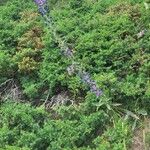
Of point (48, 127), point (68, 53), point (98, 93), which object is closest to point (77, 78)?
point (68, 53)

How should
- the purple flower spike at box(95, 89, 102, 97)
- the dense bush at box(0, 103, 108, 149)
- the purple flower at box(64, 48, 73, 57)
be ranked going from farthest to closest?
the purple flower at box(64, 48, 73, 57)
the purple flower spike at box(95, 89, 102, 97)
the dense bush at box(0, 103, 108, 149)

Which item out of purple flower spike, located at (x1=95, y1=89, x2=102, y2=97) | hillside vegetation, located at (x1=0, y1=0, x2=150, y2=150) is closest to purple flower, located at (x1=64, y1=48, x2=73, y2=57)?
hillside vegetation, located at (x1=0, y1=0, x2=150, y2=150)

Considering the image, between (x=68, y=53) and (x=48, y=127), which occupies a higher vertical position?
(x=68, y=53)

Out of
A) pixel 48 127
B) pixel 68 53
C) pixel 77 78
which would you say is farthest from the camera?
pixel 77 78

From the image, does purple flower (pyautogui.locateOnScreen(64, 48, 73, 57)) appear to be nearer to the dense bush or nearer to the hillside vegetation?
the hillside vegetation

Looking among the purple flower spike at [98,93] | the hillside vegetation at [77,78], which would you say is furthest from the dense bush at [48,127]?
the purple flower spike at [98,93]

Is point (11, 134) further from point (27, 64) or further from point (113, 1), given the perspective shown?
point (113, 1)

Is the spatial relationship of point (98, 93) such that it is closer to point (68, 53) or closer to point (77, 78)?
point (77, 78)

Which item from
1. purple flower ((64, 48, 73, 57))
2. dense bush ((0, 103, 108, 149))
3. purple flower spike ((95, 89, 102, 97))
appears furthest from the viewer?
purple flower ((64, 48, 73, 57))

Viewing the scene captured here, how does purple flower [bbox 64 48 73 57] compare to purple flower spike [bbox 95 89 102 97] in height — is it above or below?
above

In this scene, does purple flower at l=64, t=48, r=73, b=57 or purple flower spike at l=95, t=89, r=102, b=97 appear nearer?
purple flower spike at l=95, t=89, r=102, b=97

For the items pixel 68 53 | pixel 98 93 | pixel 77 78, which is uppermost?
pixel 68 53
